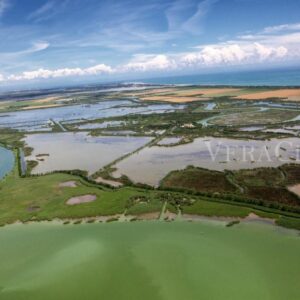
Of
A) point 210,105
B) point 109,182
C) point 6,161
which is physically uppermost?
point 210,105

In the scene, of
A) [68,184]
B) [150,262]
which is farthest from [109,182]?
[150,262]

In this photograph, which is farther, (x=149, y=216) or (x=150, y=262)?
(x=149, y=216)

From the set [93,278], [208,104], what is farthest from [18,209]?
[208,104]

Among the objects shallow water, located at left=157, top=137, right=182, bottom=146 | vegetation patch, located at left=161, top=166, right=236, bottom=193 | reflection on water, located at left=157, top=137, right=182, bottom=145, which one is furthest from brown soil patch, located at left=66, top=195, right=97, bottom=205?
reflection on water, located at left=157, top=137, right=182, bottom=145

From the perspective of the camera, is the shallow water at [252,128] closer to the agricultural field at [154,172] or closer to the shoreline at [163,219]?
the agricultural field at [154,172]

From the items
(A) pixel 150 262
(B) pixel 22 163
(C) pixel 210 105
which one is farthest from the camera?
(C) pixel 210 105

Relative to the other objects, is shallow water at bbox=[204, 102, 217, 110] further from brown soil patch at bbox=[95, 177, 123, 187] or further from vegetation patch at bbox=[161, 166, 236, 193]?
brown soil patch at bbox=[95, 177, 123, 187]

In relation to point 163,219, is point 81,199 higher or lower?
higher

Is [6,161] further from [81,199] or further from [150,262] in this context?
[150,262]
